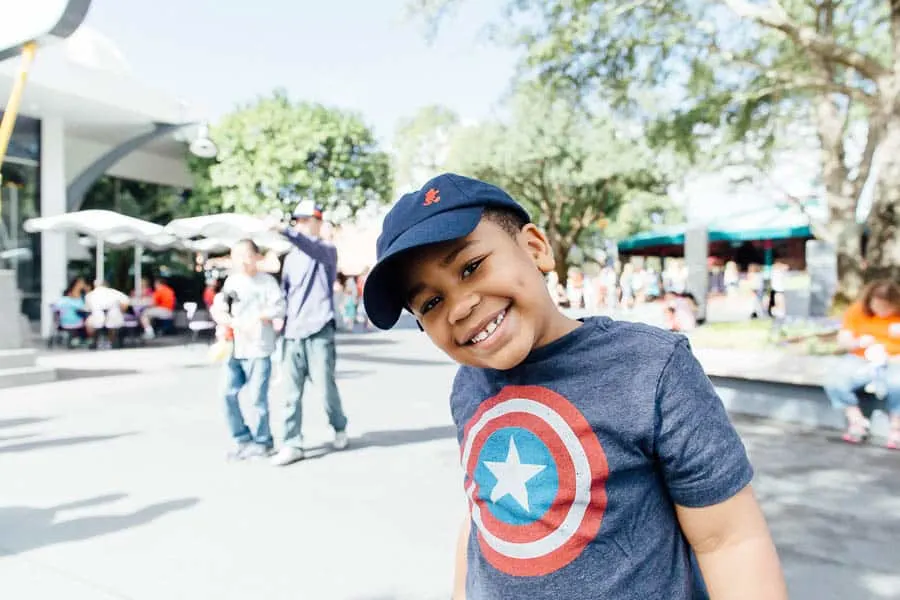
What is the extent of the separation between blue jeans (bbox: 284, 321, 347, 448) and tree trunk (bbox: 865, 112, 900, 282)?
7085 millimetres

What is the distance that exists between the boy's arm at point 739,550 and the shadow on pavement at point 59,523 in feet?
11.2

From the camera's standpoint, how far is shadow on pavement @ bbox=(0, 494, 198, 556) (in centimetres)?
344

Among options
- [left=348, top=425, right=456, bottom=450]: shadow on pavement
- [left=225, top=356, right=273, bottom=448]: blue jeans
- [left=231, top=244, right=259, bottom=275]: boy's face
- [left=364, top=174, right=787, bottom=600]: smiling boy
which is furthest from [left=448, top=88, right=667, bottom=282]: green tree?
[left=364, top=174, right=787, bottom=600]: smiling boy

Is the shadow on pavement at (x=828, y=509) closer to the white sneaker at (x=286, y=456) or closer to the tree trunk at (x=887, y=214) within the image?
the white sneaker at (x=286, y=456)

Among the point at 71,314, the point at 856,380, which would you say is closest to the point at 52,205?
the point at 71,314

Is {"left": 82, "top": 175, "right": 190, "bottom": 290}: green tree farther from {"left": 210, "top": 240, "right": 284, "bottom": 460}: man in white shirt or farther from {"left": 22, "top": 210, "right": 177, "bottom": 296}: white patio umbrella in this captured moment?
{"left": 210, "top": 240, "right": 284, "bottom": 460}: man in white shirt

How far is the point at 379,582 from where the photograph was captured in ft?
9.72

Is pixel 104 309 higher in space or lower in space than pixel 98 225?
lower

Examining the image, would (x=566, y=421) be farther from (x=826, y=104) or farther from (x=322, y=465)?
(x=826, y=104)

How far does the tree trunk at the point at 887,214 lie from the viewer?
8078 mm

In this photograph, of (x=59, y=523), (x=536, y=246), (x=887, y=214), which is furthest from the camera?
(x=887, y=214)

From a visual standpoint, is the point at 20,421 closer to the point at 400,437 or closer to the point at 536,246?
the point at 400,437

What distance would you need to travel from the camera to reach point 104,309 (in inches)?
507

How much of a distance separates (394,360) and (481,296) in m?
10.0
